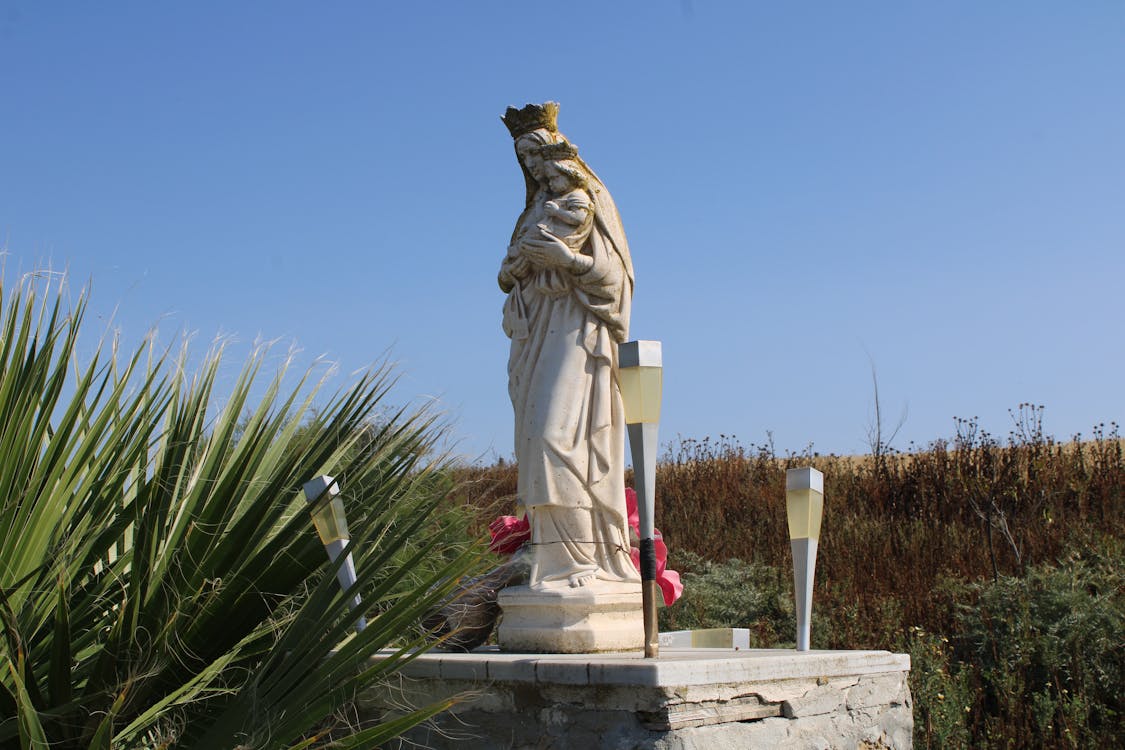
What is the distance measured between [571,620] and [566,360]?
4.18 ft

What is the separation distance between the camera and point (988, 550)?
389 inches

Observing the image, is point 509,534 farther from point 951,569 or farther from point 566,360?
point 951,569

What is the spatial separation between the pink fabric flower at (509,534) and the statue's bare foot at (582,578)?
2.51 feet

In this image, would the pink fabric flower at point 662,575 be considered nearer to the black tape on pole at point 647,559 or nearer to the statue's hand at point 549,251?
the black tape on pole at point 647,559

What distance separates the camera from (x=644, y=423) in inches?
201

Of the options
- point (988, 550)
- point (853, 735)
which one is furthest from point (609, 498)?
point (988, 550)

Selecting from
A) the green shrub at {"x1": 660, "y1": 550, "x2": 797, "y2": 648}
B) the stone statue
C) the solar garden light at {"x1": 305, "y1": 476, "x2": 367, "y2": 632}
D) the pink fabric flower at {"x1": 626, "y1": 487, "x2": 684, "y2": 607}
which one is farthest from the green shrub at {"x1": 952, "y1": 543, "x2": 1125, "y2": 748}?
the solar garden light at {"x1": 305, "y1": 476, "x2": 367, "y2": 632}

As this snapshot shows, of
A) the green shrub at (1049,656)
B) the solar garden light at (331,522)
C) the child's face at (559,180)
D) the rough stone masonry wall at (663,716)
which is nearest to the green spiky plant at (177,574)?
the solar garden light at (331,522)

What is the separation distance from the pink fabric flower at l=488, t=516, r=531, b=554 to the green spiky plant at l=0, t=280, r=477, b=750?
7.63ft

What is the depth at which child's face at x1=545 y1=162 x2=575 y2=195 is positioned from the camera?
19.4 feet

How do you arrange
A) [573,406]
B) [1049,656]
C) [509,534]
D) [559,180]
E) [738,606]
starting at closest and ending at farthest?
[573,406] → [559,180] → [509,534] → [1049,656] → [738,606]

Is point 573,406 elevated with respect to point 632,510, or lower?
elevated

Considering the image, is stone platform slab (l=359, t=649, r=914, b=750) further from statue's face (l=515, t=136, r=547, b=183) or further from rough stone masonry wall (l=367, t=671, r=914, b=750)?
statue's face (l=515, t=136, r=547, b=183)

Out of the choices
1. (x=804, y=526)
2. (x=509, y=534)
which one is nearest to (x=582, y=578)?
(x=509, y=534)
